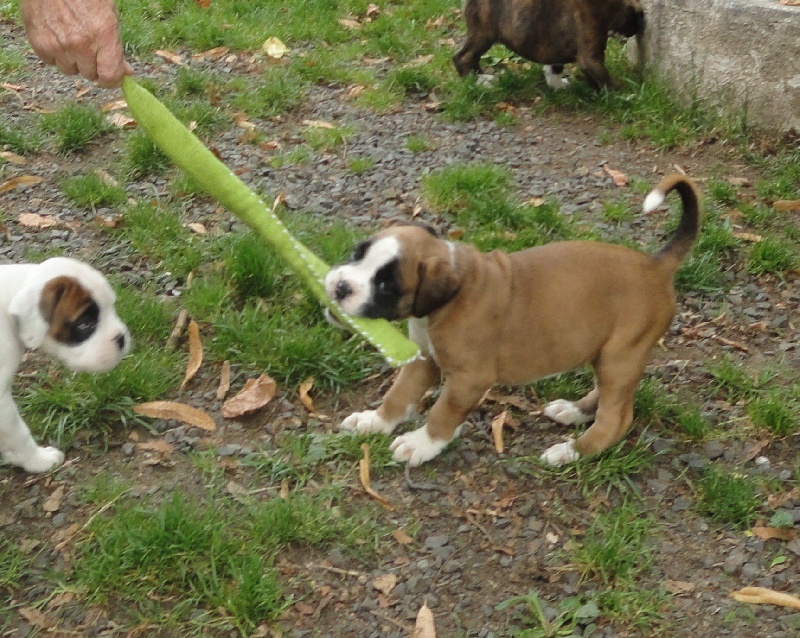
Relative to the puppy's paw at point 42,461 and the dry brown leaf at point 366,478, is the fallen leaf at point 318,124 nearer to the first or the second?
the dry brown leaf at point 366,478

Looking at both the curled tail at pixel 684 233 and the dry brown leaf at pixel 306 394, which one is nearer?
the curled tail at pixel 684 233

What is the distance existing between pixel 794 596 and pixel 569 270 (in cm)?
142

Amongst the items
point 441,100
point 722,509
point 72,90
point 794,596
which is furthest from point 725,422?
point 72,90

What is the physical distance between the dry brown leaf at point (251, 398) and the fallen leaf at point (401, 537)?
880 mm

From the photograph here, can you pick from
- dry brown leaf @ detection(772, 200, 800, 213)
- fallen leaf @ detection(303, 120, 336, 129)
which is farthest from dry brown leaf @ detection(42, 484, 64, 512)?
dry brown leaf @ detection(772, 200, 800, 213)

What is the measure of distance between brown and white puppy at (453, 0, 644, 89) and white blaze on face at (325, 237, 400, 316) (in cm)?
379

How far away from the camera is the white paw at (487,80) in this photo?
6551 millimetres

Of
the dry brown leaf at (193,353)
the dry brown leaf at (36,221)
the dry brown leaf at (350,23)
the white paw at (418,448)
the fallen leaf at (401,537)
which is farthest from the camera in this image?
the dry brown leaf at (350,23)

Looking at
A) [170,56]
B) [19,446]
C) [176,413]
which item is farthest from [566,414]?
[170,56]

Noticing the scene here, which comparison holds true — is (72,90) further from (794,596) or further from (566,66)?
(794,596)

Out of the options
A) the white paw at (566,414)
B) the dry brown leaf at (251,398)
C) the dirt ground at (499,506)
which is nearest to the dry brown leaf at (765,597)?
the dirt ground at (499,506)

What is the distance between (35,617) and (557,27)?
5.19 metres

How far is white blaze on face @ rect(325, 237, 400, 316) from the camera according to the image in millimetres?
3031

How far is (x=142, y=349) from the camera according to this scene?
3.94m
